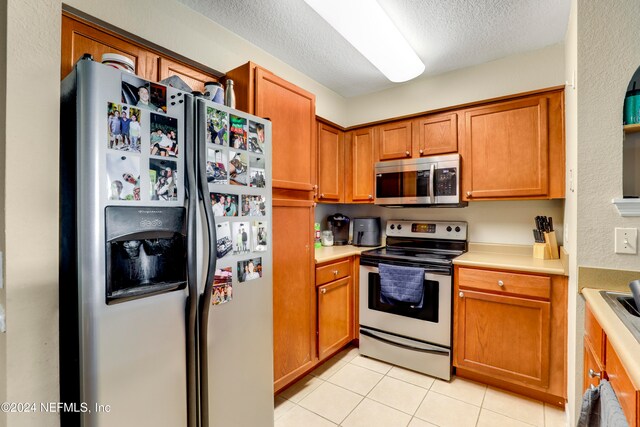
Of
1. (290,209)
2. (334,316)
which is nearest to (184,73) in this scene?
(290,209)

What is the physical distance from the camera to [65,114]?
1.08 meters

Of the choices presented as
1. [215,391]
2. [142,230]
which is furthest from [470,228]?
[142,230]

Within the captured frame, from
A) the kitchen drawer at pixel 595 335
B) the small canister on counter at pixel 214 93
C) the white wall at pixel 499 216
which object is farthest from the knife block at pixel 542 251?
the small canister on counter at pixel 214 93

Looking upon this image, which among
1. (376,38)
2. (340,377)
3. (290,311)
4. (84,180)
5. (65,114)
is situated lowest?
(340,377)

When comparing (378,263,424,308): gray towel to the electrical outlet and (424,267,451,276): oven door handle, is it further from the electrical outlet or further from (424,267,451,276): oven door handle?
the electrical outlet

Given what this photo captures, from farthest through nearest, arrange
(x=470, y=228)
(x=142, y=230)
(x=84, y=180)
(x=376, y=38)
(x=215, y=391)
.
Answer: (x=470, y=228)
(x=376, y=38)
(x=215, y=391)
(x=142, y=230)
(x=84, y=180)

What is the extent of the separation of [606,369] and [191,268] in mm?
1580

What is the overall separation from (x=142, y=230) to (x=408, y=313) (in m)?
1.98

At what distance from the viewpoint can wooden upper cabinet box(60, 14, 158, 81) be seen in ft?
4.37

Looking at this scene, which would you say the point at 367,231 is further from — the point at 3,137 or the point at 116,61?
the point at 3,137

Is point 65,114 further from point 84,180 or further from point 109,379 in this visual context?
point 109,379

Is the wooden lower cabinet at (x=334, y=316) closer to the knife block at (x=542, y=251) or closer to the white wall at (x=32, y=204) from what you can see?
the knife block at (x=542, y=251)

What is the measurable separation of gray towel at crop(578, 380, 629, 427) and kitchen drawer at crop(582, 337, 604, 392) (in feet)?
0.62

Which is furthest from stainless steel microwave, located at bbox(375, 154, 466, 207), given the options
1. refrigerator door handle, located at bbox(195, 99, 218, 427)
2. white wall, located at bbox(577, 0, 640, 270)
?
refrigerator door handle, located at bbox(195, 99, 218, 427)
